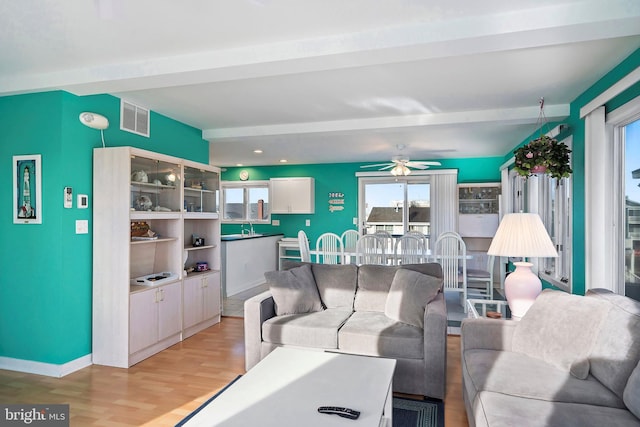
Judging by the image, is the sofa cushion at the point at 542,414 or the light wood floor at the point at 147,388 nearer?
the sofa cushion at the point at 542,414

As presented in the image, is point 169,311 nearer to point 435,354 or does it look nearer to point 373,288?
point 373,288

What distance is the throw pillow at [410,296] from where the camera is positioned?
9.71ft

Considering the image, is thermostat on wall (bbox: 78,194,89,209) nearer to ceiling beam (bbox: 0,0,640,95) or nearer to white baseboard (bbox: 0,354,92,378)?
ceiling beam (bbox: 0,0,640,95)

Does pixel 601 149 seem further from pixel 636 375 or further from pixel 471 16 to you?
pixel 636 375

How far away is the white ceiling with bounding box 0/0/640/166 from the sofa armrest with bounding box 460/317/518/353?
5.58ft

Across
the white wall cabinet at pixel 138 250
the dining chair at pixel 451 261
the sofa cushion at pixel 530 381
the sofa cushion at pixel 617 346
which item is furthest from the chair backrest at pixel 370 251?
the sofa cushion at pixel 617 346

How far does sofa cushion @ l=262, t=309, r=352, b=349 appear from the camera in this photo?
2953 mm

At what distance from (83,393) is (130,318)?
0.65m

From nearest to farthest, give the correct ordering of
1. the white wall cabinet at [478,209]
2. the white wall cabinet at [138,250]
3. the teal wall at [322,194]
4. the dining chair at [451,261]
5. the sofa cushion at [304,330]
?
1. the sofa cushion at [304,330]
2. the white wall cabinet at [138,250]
3. the dining chair at [451,261]
4. the white wall cabinet at [478,209]
5. the teal wall at [322,194]

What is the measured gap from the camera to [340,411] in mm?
1644

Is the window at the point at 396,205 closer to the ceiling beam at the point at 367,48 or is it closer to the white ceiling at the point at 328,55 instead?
the white ceiling at the point at 328,55

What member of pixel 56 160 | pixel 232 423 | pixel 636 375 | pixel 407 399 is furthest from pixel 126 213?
pixel 636 375

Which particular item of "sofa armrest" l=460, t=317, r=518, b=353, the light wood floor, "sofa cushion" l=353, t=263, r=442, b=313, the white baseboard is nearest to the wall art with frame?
the white baseboard

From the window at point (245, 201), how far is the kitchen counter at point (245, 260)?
794 mm
